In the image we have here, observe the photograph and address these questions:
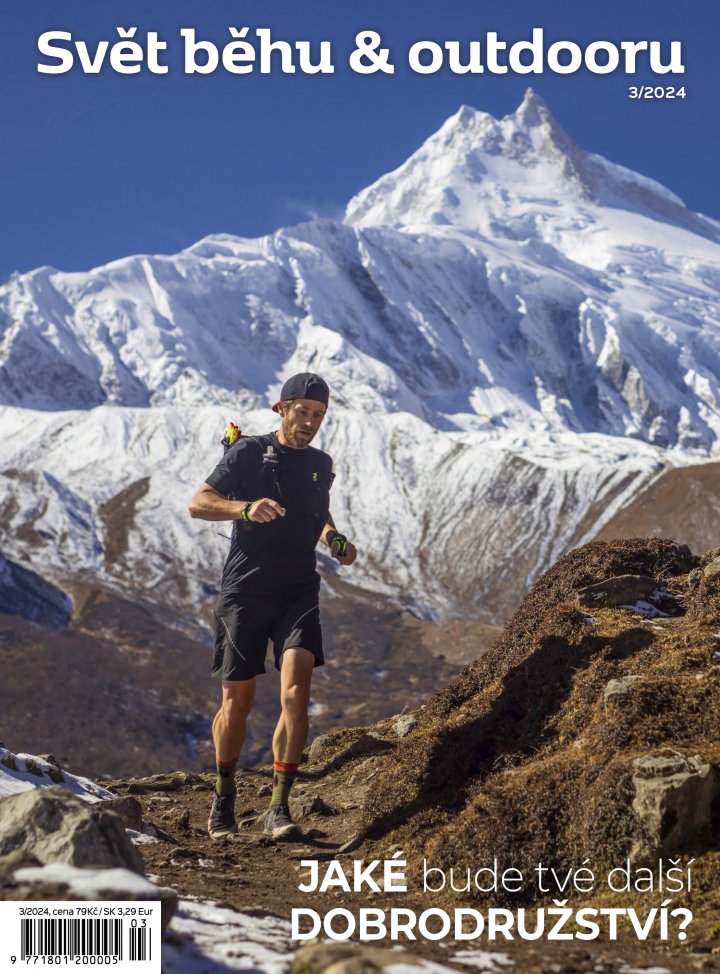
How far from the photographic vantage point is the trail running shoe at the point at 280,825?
29.5 feet

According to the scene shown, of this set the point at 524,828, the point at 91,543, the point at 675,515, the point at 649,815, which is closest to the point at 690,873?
the point at 649,815

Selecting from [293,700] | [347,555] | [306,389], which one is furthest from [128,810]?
[306,389]

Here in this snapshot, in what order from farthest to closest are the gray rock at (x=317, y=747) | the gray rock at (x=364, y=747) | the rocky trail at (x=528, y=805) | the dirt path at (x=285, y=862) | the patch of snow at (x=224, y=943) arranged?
the gray rock at (x=317, y=747) → the gray rock at (x=364, y=747) → the rocky trail at (x=528, y=805) → the dirt path at (x=285, y=862) → the patch of snow at (x=224, y=943)

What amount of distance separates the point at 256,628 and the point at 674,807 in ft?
12.1

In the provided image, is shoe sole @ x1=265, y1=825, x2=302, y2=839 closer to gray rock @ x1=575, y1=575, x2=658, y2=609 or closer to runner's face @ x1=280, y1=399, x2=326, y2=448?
runner's face @ x1=280, y1=399, x2=326, y2=448

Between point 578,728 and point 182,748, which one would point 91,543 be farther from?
point 578,728

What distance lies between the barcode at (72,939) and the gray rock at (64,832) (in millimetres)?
829

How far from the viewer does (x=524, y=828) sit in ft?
24.3

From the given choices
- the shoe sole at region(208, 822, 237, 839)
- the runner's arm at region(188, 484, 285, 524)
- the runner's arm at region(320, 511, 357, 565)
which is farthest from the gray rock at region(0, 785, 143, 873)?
the runner's arm at region(320, 511, 357, 565)

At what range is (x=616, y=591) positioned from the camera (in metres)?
10.6

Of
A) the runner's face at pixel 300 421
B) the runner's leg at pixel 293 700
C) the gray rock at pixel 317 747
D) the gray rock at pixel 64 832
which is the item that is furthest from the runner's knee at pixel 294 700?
the gray rock at pixel 317 747

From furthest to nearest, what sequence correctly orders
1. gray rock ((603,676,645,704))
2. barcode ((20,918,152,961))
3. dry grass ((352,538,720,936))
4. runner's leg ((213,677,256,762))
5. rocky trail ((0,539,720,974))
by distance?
runner's leg ((213,677,256,762))
gray rock ((603,676,645,704))
dry grass ((352,538,720,936))
rocky trail ((0,539,720,974))
barcode ((20,918,152,961))

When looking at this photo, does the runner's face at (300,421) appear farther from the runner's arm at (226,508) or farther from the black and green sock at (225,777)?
the black and green sock at (225,777)

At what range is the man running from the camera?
9055 mm
